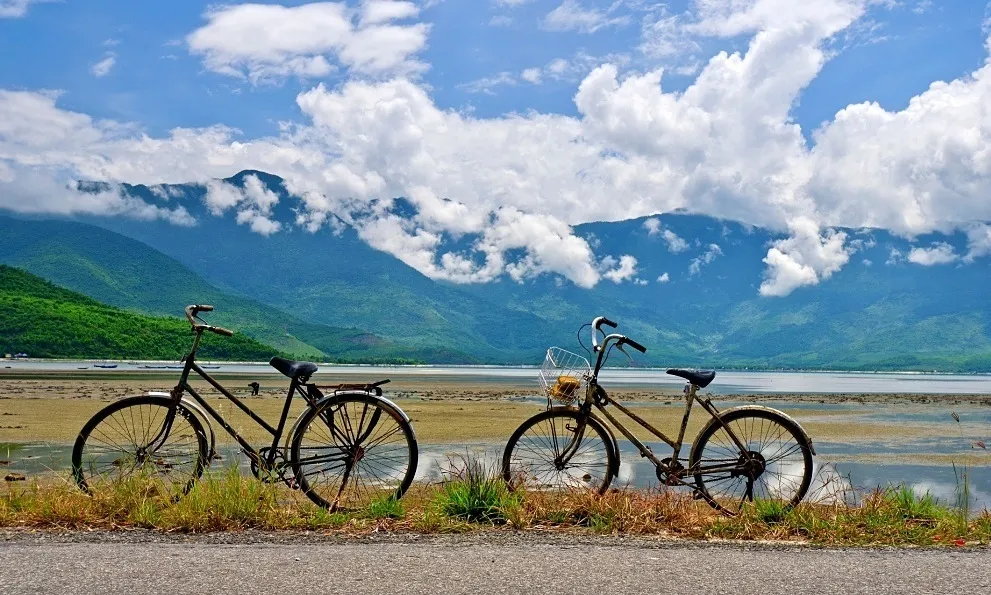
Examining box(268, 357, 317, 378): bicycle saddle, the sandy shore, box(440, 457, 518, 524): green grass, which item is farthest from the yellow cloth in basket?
the sandy shore

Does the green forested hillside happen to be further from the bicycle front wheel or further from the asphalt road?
the asphalt road

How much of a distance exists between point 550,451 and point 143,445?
4.13 metres

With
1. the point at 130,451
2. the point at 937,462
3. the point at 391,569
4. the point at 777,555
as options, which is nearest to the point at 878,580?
the point at 777,555

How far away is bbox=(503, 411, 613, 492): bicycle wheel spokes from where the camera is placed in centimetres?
920

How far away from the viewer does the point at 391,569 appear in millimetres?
6406

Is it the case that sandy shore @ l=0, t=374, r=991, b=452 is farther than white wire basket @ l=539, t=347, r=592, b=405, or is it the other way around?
sandy shore @ l=0, t=374, r=991, b=452

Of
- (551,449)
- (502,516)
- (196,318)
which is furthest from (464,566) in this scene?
(196,318)

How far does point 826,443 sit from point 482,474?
67.0 feet

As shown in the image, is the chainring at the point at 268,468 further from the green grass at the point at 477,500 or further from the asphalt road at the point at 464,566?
the green grass at the point at 477,500

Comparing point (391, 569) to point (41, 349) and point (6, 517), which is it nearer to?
point (6, 517)

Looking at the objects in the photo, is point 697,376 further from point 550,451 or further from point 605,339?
point 550,451

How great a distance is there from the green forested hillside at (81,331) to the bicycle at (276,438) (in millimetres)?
127539

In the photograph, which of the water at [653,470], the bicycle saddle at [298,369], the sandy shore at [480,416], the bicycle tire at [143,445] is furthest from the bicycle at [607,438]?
the sandy shore at [480,416]

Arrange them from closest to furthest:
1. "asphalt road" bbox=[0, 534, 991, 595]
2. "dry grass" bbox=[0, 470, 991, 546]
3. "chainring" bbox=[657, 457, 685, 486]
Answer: "asphalt road" bbox=[0, 534, 991, 595] → "dry grass" bbox=[0, 470, 991, 546] → "chainring" bbox=[657, 457, 685, 486]
